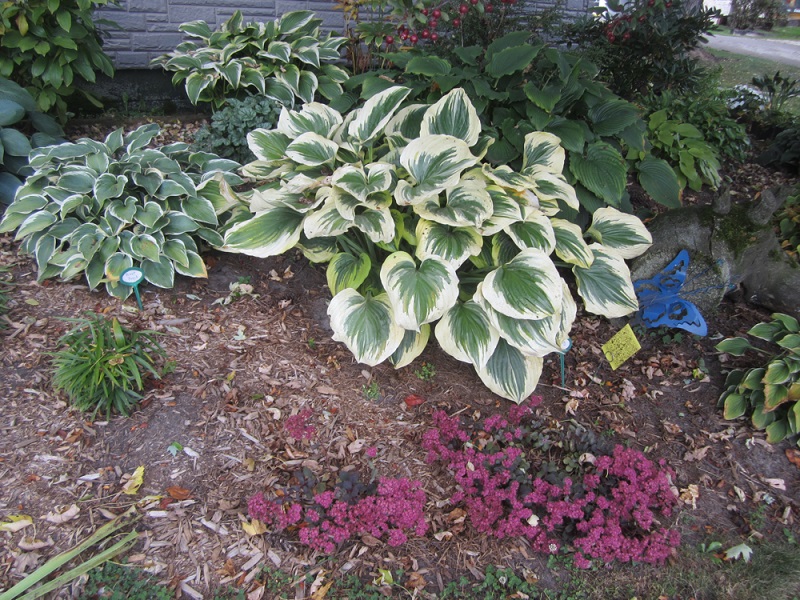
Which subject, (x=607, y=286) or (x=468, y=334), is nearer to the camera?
(x=468, y=334)

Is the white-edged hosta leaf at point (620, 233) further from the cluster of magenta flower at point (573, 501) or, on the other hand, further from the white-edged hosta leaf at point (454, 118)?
the cluster of magenta flower at point (573, 501)

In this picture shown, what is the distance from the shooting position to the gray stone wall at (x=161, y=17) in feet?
14.6

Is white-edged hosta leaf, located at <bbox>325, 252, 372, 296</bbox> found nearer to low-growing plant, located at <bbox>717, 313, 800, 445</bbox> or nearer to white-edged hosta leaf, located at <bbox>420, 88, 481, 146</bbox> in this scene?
white-edged hosta leaf, located at <bbox>420, 88, 481, 146</bbox>

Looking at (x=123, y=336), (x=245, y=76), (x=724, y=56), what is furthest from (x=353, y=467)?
(x=724, y=56)

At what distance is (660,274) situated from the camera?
115 inches

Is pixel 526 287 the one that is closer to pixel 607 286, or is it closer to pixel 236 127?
pixel 607 286

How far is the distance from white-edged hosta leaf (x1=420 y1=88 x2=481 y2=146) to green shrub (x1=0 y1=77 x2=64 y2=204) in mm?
2191

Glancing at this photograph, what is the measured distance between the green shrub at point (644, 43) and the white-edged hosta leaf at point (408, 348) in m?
2.48

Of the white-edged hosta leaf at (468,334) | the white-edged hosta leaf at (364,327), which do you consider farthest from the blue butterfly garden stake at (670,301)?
the white-edged hosta leaf at (364,327)

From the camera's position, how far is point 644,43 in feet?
13.4

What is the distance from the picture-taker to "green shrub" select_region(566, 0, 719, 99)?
3.97 m

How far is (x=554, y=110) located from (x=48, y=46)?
2943 millimetres

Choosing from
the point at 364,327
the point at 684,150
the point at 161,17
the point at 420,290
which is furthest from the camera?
the point at 161,17

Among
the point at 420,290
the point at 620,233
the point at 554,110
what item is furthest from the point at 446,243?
the point at 554,110
